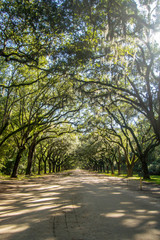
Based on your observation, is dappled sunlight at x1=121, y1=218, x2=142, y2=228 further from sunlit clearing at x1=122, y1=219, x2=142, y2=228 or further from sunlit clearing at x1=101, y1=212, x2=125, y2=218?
sunlit clearing at x1=101, y1=212, x2=125, y2=218

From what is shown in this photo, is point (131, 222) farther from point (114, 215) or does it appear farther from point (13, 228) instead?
point (13, 228)

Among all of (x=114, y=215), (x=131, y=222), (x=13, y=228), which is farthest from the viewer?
(x=114, y=215)

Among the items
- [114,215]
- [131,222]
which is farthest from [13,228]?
[131,222]

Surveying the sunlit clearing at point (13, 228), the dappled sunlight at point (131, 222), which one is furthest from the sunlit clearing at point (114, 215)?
the sunlit clearing at point (13, 228)

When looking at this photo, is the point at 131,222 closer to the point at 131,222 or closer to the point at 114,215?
the point at 131,222

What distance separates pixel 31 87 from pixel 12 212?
15.8m

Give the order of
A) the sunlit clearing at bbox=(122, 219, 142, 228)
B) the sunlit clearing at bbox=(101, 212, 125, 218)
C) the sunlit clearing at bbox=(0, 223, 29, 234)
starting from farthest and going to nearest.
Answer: the sunlit clearing at bbox=(101, 212, 125, 218) < the sunlit clearing at bbox=(122, 219, 142, 228) < the sunlit clearing at bbox=(0, 223, 29, 234)

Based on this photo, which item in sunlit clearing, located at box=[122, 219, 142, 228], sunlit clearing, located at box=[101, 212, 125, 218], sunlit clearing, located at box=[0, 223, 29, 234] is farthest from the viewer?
sunlit clearing, located at box=[101, 212, 125, 218]

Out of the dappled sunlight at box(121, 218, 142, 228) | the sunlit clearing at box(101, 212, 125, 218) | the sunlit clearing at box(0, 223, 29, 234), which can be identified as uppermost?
the sunlit clearing at box(0, 223, 29, 234)

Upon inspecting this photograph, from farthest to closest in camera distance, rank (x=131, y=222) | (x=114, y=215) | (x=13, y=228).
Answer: (x=114, y=215)
(x=131, y=222)
(x=13, y=228)

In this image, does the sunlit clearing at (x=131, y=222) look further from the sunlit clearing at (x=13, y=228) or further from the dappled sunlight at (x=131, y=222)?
the sunlit clearing at (x=13, y=228)

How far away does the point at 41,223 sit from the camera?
4371 mm

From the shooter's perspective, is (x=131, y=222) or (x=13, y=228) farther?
(x=131, y=222)

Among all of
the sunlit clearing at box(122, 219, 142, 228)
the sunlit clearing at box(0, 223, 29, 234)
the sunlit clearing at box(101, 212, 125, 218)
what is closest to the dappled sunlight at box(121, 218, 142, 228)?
the sunlit clearing at box(122, 219, 142, 228)
